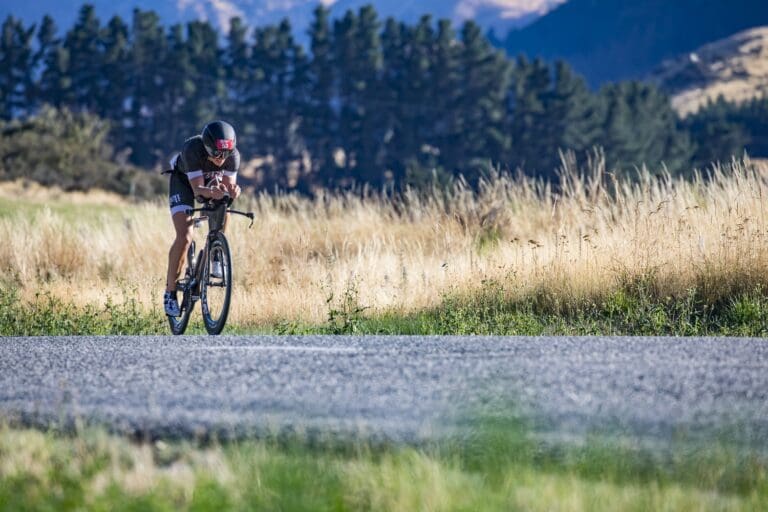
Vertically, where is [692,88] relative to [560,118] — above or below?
above

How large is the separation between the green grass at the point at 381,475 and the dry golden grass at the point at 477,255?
6237mm

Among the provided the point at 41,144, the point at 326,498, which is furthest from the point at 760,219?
the point at 41,144

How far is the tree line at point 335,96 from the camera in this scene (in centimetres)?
6762

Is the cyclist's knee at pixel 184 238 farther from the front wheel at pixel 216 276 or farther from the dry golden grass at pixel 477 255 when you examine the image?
the dry golden grass at pixel 477 255

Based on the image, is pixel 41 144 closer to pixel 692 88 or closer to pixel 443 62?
pixel 443 62

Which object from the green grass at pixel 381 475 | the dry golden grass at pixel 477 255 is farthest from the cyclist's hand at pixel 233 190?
the green grass at pixel 381 475

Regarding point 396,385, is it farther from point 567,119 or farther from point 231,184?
point 567,119

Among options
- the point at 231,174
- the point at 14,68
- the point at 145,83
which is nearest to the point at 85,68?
the point at 145,83

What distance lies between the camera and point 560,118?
66125 millimetres

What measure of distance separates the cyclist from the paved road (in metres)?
2.05

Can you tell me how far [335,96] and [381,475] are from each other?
73.0 m

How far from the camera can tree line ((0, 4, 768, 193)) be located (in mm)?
67625

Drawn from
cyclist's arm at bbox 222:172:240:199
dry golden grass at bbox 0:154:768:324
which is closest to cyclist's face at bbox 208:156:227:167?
cyclist's arm at bbox 222:172:240:199

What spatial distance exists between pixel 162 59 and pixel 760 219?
2699 inches
